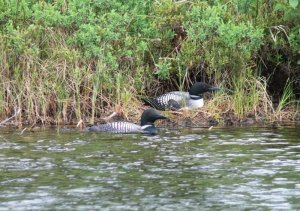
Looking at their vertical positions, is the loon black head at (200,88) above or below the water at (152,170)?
above

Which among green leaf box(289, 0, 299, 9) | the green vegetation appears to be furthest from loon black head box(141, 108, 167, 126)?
green leaf box(289, 0, 299, 9)

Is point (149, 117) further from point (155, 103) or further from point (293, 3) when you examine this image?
point (293, 3)

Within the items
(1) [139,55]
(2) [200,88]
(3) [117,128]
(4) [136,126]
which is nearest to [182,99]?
(2) [200,88]

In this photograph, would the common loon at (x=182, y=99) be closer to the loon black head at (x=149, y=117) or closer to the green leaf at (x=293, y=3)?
the loon black head at (x=149, y=117)

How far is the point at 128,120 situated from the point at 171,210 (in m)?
7.87

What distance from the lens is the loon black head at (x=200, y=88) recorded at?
1918 cm

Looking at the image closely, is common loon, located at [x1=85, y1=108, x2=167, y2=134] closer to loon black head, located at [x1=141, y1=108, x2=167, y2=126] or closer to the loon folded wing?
loon black head, located at [x1=141, y1=108, x2=167, y2=126]

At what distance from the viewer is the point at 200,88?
63.1ft

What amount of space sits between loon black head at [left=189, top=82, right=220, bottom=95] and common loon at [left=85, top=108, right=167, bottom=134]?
5.55 feet

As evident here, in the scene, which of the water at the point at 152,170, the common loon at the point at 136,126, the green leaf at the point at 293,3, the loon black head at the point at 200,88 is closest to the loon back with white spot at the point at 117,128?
the common loon at the point at 136,126

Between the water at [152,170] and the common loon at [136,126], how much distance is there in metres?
0.30

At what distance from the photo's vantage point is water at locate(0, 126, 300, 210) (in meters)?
11.2

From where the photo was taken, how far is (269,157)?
14164 mm

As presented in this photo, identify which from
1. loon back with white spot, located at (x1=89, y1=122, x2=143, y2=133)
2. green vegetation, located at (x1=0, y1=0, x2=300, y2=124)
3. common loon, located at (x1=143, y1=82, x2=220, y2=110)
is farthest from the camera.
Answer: common loon, located at (x1=143, y1=82, x2=220, y2=110)
